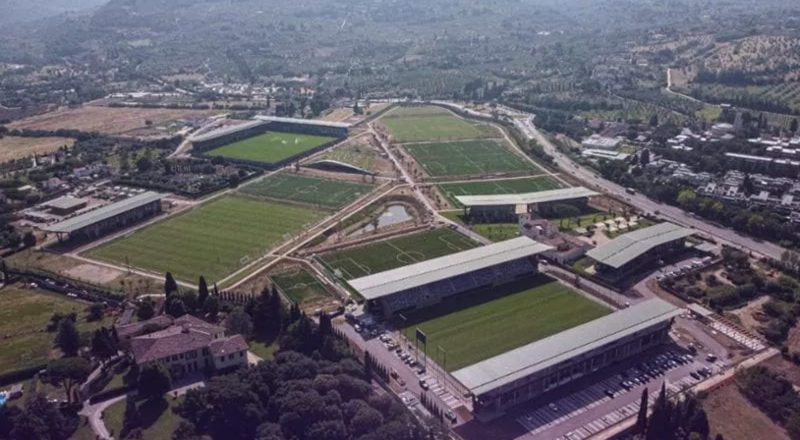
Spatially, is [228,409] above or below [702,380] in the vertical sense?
above

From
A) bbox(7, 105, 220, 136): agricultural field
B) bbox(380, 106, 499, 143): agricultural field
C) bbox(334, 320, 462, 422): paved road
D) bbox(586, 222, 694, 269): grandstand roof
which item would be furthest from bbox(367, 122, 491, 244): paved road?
bbox(7, 105, 220, 136): agricultural field

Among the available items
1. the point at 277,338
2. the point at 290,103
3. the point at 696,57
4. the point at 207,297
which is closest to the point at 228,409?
the point at 277,338

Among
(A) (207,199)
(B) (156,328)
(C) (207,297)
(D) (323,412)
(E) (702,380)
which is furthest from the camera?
(A) (207,199)

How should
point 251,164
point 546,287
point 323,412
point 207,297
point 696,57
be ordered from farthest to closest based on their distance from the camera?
point 696,57 < point 251,164 < point 546,287 < point 207,297 < point 323,412

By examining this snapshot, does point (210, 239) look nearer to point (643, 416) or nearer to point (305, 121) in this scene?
point (643, 416)

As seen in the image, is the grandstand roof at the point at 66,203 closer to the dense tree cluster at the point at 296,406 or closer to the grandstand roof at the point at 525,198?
the grandstand roof at the point at 525,198

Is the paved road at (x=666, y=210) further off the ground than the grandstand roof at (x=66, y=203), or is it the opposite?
the grandstand roof at (x=66, y=203)

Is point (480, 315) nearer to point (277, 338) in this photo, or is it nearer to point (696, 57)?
point (277, 338)

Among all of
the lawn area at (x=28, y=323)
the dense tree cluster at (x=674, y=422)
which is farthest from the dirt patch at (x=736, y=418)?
the lawn area at (x=28, y=323)
